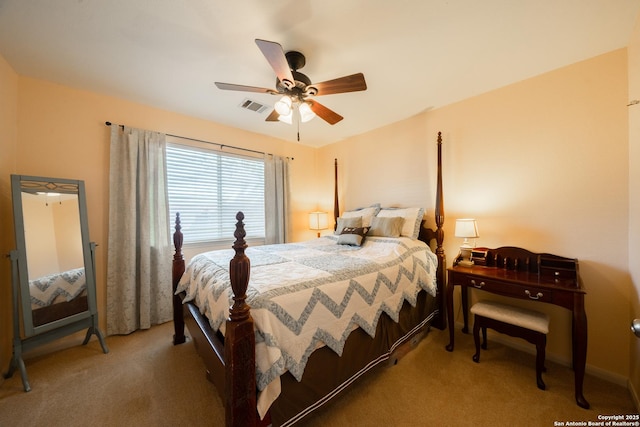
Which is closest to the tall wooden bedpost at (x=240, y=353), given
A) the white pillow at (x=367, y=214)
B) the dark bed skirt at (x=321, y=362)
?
the dark bed skirt at (x=321, y=362)

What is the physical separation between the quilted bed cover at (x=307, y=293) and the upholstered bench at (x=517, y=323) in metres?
0.43

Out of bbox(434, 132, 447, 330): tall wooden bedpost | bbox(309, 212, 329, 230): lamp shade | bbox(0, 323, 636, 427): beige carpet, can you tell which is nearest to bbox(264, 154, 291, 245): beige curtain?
bbox(309, 212, 329, 230): lamp shade

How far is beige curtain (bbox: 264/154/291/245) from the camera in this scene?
11.8ft

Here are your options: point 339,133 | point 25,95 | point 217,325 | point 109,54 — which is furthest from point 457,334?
point 25,95

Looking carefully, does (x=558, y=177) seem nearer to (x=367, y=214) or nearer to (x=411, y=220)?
(x=411, y=220)

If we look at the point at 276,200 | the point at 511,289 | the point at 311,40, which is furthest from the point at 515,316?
the point at 276,200

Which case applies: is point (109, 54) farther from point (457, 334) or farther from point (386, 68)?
point (457, 334)

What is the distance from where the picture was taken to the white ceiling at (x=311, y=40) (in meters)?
1.40

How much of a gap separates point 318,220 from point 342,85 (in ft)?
7.97

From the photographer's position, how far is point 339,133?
3604mm

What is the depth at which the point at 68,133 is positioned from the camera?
2246 mm

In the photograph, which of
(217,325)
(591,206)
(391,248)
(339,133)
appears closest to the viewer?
(217,325)

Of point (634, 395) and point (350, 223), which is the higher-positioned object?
point (350, 223)

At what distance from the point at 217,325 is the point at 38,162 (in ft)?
8.09
